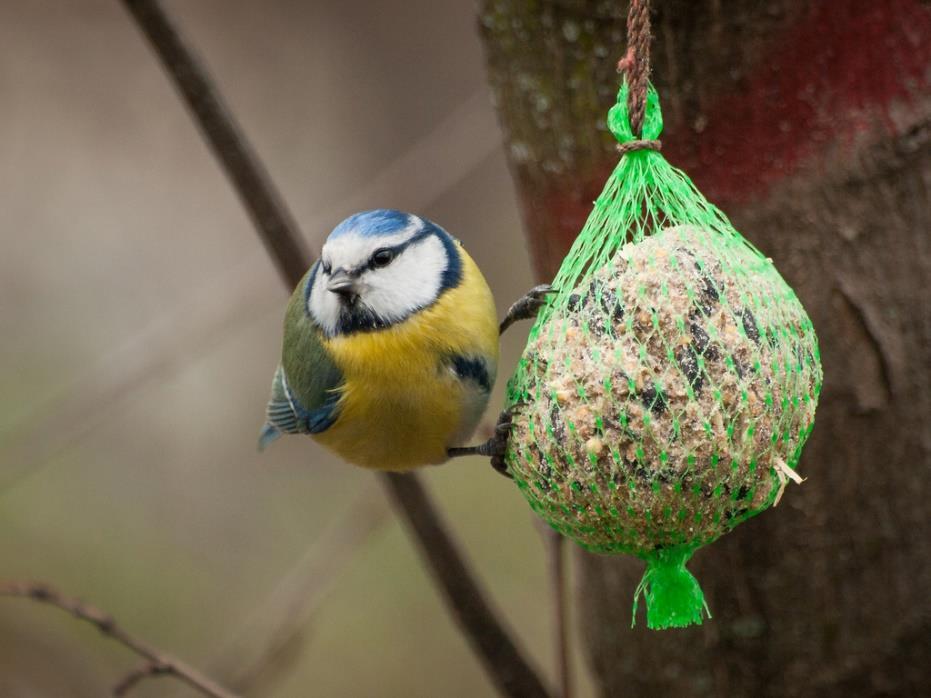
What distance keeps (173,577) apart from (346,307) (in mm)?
3295

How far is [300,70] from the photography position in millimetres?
6250

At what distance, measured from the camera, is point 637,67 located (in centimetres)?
175

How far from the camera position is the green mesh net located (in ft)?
5.66

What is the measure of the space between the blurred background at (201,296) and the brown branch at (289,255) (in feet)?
7.22

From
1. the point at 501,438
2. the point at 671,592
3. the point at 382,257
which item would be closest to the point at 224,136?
the point at 382,257

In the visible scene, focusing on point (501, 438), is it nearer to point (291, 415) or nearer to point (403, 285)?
point (403, 285)

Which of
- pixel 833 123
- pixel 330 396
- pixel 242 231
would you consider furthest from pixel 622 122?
pixel 242 231

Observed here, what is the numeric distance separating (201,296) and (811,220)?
3017 millimetres

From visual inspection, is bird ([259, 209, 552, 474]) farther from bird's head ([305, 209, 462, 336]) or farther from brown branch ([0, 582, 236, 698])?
brown branch ([0, 582, 236, 698])

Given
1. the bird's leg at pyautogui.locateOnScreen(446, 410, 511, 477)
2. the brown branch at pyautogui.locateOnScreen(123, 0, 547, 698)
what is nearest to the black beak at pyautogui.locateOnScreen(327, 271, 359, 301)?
the brown branch at pyautogui.locateOnScreen(123, 0, 547, 698)

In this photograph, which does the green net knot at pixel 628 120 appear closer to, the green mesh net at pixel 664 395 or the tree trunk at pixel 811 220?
the green mesh net at pixel 664 395

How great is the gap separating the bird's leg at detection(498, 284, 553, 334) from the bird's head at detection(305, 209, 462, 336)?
0.14 meters

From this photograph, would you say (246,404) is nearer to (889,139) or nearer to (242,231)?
(242,231)

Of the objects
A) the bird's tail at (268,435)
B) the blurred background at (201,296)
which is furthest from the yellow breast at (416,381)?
the blurred background at (201,296)
